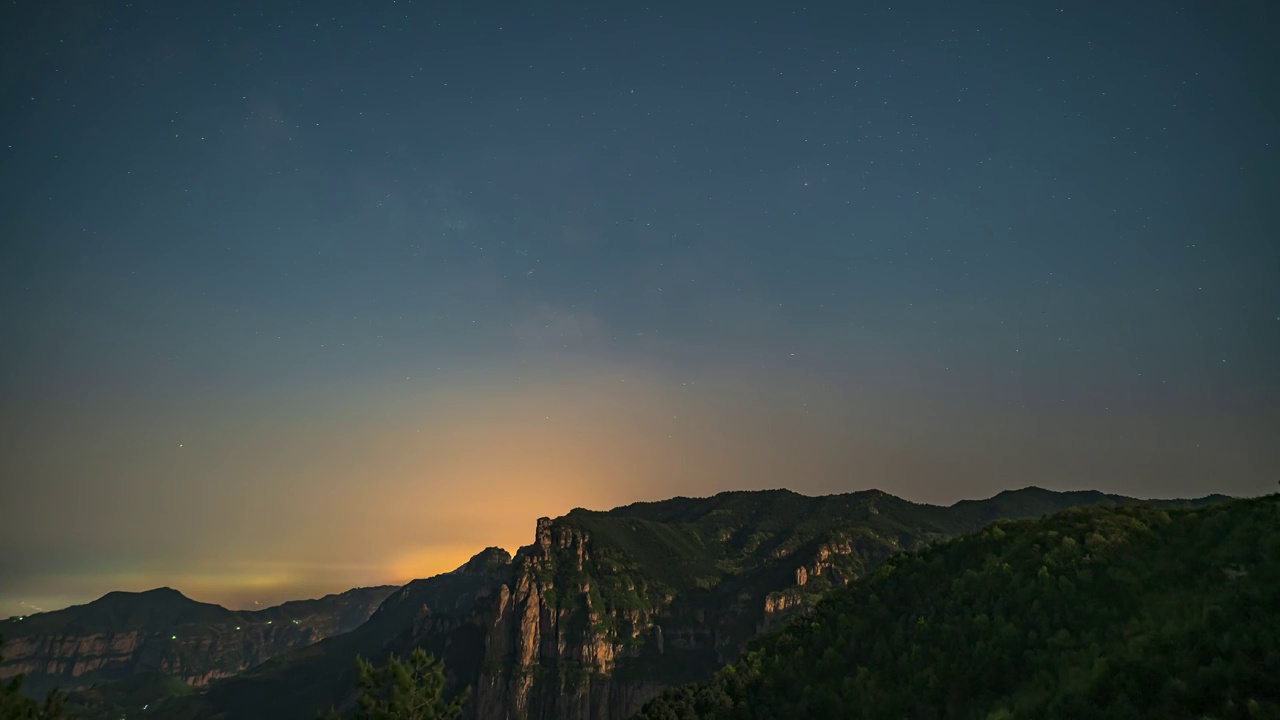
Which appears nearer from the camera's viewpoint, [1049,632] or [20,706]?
[1049,632]

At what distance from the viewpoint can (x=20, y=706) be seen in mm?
87938

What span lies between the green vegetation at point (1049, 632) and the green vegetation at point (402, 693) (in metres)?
55.4

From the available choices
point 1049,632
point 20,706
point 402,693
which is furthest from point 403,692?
point 1049,632

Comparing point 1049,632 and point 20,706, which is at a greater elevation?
point 20,706

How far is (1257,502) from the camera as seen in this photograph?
84.1 meters

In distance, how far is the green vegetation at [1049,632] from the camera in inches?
2405

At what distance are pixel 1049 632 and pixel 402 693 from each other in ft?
243

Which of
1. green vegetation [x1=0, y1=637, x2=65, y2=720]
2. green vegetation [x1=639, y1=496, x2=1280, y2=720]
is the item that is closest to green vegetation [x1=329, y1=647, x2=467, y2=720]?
green vegetation [x1=0, y1=637, x2=65, y2=720]

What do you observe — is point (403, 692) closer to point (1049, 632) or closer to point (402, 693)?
point (402, 693)

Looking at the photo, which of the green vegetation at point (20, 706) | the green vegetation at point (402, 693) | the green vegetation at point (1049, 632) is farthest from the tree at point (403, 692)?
the green vegetation at point (1049, 632)

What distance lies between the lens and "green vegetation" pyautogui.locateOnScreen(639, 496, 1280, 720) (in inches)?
2405

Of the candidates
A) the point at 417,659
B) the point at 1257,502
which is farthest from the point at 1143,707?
the point at 417,659

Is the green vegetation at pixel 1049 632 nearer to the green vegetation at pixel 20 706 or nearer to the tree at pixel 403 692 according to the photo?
the tree at pixel 403 692

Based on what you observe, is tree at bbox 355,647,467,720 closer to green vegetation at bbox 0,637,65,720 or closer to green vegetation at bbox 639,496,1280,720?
green vegetation at bbox 0,637,65,720
